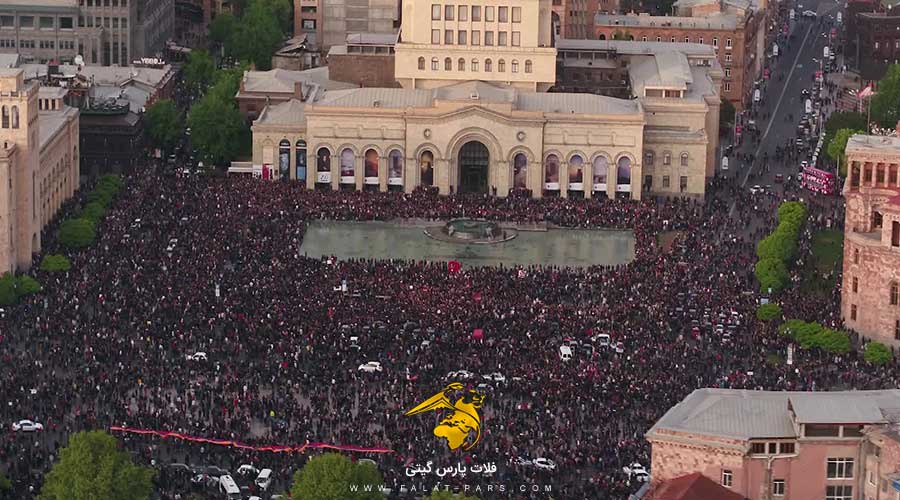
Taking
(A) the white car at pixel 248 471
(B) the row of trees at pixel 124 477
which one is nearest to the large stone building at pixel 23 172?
(A) the white car at pixel 248 471

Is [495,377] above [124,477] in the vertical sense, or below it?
below

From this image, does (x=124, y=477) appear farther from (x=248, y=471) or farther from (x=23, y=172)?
(x=23, y=172)

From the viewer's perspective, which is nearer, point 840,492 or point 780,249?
point 840,492

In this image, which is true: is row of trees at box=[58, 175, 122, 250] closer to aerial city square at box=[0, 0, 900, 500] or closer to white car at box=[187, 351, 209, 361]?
aerial city square at box=[0, 0, 900, 500]

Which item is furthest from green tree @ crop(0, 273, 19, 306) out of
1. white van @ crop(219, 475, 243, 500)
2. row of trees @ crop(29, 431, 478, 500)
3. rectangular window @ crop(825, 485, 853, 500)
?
rectangular window @ crop(825, 485, 853, 500)

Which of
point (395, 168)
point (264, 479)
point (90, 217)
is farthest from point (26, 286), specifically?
point (395, 168)

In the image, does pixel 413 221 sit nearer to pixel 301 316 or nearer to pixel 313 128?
pixel 313 128

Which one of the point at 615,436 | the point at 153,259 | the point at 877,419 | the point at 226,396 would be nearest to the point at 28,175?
the point at 153,259
